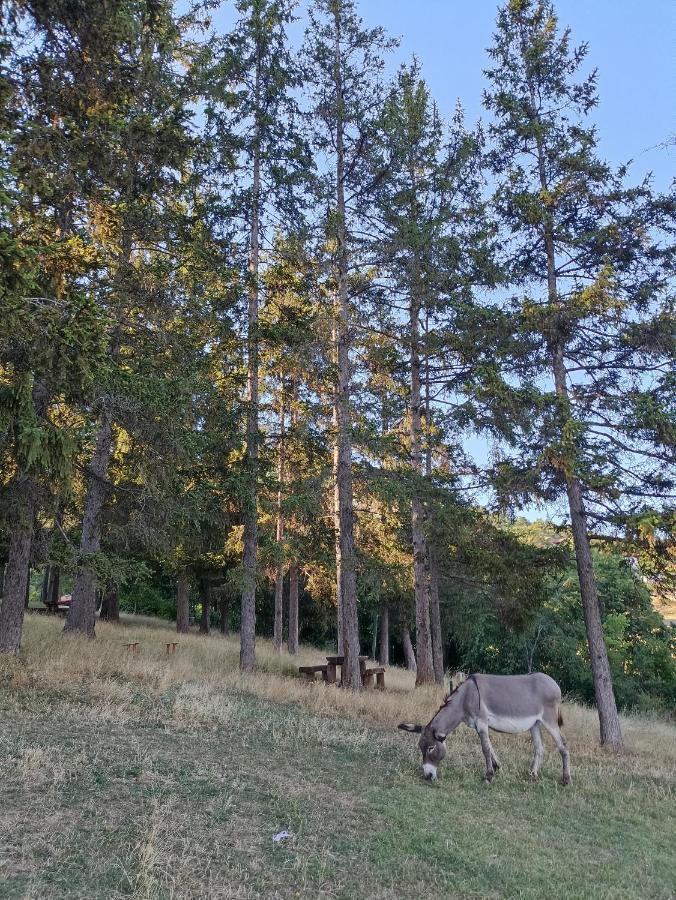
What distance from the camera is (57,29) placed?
801 cm

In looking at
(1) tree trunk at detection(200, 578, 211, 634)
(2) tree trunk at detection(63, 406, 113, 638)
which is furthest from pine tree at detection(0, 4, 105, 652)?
(1) tree trunk at detection(200, 578, 211, 634)

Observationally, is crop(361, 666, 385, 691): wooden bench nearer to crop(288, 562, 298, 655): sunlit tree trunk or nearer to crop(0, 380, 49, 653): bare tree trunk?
crop(0, 380, 49, 653): bare tree trunk

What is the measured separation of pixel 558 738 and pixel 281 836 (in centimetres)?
558

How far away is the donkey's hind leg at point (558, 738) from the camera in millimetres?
8828

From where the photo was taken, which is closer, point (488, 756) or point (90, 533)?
point (488, 756)

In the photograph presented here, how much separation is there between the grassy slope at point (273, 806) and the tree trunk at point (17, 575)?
48 cm

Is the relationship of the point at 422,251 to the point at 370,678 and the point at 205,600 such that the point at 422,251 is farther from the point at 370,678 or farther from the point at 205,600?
the point at 205,600

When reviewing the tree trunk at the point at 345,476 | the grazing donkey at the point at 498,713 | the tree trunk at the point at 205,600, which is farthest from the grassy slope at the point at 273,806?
the tree trunk at the point at 205,600

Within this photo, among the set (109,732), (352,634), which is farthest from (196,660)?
(109,732)

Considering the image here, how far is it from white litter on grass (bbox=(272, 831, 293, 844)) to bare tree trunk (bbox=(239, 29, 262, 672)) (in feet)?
29.7

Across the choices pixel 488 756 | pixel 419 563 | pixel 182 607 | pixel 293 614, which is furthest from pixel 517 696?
pixel 182 607

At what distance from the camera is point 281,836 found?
546 centimetres

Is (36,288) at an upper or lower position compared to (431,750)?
upper

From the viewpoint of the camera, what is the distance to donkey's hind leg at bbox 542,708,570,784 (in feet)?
29.0
